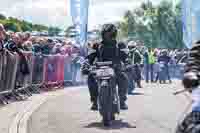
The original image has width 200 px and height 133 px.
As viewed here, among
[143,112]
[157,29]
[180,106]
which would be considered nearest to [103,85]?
[143,112]

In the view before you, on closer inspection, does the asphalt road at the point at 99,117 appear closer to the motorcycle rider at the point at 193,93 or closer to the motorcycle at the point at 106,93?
the motorcycle at the point at 106,93

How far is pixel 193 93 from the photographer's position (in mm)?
4531

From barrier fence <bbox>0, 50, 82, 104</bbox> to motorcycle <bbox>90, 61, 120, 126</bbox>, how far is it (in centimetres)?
415

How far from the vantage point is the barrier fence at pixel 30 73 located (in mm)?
14352

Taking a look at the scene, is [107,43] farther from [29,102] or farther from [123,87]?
[29,102]

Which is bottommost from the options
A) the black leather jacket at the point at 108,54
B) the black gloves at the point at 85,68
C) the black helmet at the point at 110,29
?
→ the black gloves at the point at 85,68

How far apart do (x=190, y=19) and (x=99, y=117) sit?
7695mm

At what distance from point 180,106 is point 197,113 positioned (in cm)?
975

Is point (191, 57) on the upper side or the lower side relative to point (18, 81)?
upper

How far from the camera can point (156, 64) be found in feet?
91.5

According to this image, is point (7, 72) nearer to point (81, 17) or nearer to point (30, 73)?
point (30, 73)

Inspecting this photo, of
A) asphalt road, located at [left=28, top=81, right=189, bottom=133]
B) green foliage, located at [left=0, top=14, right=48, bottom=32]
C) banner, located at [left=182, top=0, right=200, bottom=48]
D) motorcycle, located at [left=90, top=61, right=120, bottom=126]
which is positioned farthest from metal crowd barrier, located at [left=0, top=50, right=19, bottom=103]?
green foliage, located at [left=0, top=14, right=48, bottom=32]

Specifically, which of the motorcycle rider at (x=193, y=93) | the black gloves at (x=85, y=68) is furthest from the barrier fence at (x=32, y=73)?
the motorcycle rider at (x=193, y=93)

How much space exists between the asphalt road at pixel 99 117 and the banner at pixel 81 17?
949 cm
